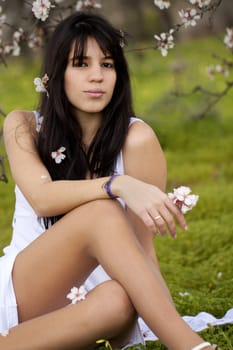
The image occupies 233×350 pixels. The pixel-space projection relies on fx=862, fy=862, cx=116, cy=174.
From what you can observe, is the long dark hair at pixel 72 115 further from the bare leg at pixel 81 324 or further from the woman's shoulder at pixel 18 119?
the bare leg at pixel 81 324

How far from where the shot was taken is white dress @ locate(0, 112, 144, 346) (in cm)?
310

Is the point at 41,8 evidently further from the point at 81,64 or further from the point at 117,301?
the point at 117,301

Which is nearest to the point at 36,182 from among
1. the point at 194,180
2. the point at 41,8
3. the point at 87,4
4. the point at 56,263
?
the point at 56,263

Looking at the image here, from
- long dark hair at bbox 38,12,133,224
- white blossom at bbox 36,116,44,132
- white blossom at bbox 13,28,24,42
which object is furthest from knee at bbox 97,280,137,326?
white blossom at bbox 13,28,24,42

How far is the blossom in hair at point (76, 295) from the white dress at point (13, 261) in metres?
0.28

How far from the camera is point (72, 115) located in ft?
11.4

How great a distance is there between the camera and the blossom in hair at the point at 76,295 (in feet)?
9.57

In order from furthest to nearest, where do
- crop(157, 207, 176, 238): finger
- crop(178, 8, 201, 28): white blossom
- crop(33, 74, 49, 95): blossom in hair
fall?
crop(178, 8, 201, 28): white blossom
crop(33, 74, 49, 95): blossom in hair
crop(157, 207, 176, 238): finger

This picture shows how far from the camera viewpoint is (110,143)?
3.36 meters

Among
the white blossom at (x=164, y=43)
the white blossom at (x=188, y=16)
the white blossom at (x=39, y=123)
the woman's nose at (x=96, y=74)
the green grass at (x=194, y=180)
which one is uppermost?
the white blossom at (x=188, y=16)

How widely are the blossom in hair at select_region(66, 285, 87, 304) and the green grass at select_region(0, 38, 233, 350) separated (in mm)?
544

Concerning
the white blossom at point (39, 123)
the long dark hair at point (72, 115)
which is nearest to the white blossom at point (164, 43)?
the long dark hair at point (72, 115)

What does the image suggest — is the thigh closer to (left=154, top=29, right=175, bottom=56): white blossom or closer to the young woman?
the young woman

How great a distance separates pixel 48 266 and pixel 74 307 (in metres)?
0.21
